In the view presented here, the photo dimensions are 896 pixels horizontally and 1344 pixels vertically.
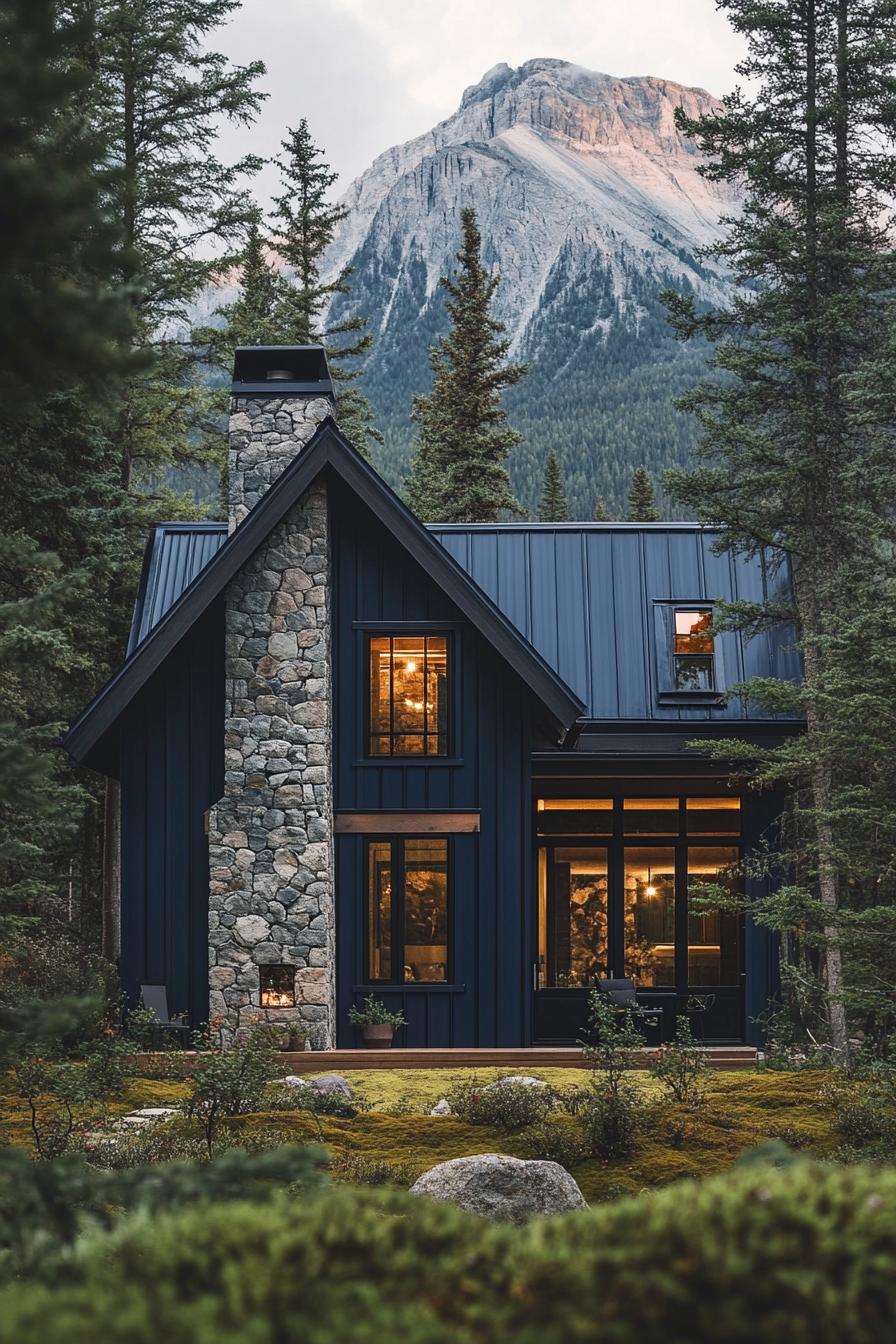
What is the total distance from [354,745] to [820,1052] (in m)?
5.95

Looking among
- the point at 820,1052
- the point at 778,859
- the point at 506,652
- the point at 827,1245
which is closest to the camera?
the point at 827,1245

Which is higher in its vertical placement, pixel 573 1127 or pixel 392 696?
pixel 392 696

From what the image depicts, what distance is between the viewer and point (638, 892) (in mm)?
17078

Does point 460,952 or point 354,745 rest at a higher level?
point 354,745

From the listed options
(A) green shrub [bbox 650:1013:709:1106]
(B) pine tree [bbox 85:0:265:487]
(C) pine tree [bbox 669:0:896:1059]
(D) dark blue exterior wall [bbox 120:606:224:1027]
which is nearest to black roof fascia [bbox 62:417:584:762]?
(D) dark blue exterior wall [bbox 120:606:224:1027]

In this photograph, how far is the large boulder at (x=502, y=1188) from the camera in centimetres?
760

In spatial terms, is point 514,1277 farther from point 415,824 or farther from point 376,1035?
point 415,824

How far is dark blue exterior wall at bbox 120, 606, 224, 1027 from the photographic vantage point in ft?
49.5

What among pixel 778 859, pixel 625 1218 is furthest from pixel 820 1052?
pixel 625 1218

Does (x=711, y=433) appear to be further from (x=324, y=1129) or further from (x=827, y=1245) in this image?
(x=827, y=1245)

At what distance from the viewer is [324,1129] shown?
9.95 m

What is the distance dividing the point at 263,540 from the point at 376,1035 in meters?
5.55

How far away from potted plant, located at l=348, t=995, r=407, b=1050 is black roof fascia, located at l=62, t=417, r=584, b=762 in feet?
12.3

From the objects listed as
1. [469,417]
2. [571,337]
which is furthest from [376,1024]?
[571,337]
